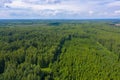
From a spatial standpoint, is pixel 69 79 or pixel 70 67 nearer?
pixel 69 79

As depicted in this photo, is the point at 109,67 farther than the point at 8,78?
Yes

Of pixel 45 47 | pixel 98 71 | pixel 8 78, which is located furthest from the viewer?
pixel 45 47

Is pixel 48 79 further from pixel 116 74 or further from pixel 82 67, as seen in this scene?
pixel 116 74

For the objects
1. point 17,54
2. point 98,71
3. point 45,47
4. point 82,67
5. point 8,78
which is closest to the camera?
point 8,78

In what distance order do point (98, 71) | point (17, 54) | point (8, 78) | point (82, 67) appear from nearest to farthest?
1. point (8, 78)
2. point (98, 71)
3. point (82, 67)
4. point (17, 54)

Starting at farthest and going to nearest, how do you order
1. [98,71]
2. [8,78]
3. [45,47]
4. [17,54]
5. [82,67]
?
[45,47] < [17,54] < [82,67] < [98,71] < [8,78]

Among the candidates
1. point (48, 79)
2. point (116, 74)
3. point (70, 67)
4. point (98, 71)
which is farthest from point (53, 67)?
point (116, 74)

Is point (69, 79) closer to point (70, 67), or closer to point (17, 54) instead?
point (70, 67)

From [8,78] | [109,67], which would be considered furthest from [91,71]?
[8,78]
